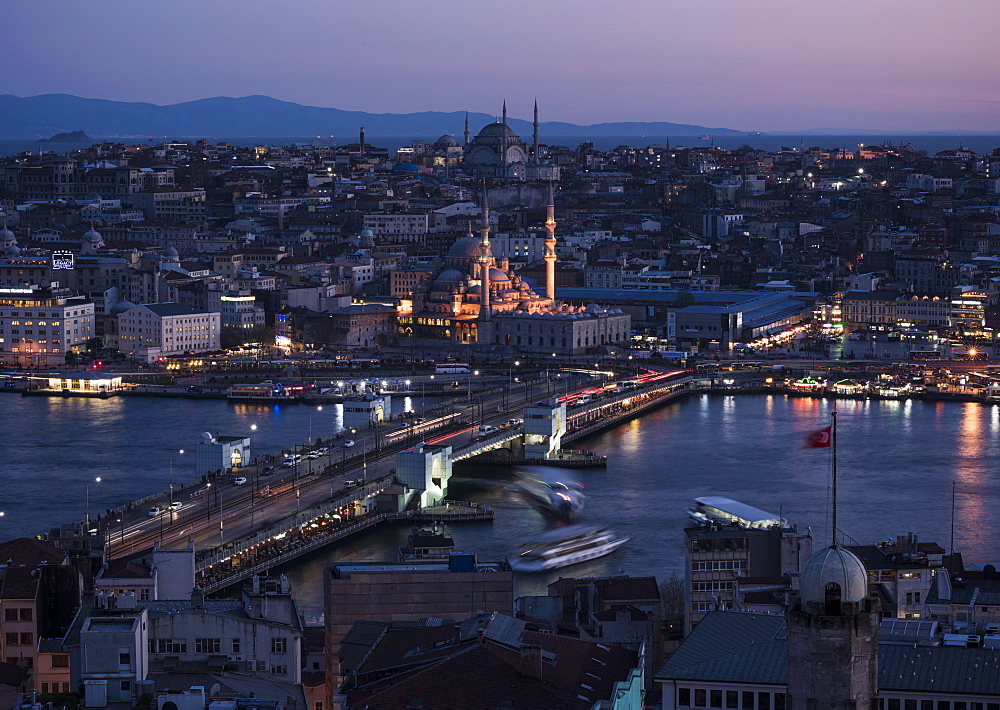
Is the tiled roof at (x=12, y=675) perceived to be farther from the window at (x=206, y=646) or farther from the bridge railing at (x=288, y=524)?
the bridge railing at (x=288, y=524)

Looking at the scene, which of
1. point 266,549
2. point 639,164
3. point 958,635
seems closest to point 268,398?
point 266,549

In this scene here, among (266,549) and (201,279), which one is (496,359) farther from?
(266,549)

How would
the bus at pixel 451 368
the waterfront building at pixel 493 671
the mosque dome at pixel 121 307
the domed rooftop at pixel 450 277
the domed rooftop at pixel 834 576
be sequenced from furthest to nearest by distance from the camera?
the domed rooftop at pixel 450 277, the mosque dome at pixel 121 307, the bus at pixel 451 368, the waterfront building at pixel 493 671, the domed rooftop at pixel 834 576

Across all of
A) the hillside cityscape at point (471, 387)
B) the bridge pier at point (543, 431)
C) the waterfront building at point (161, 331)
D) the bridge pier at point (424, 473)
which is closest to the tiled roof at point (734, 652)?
the hillside cityscape at point (471, 387)

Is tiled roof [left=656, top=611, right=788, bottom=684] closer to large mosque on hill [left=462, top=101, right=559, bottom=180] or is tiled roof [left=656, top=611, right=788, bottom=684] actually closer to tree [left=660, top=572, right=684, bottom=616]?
tree [left=660, top=572, right=684, bottom=616]

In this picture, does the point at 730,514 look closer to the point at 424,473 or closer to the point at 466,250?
the point at 424,473

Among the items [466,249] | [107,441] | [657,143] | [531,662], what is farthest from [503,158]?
[657,143]
